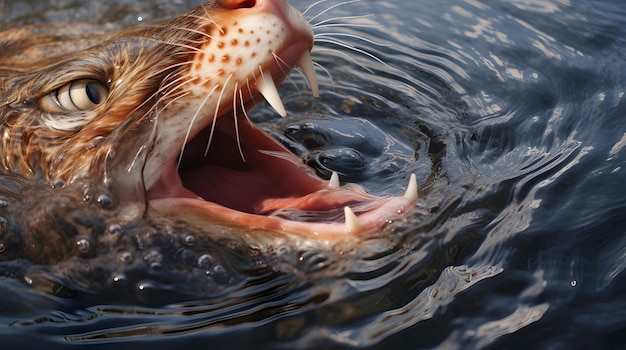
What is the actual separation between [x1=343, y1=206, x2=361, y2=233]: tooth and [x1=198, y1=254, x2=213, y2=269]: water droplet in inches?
16.8

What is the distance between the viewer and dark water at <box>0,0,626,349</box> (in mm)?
3119

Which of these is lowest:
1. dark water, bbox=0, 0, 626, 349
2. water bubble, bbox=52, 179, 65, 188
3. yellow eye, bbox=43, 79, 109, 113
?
dark water, bbox=0, 0, 626, 349

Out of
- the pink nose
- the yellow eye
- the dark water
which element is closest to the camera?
the dark water

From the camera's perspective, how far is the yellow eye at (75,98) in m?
3.64

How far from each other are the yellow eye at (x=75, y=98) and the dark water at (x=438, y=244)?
0.58 metres

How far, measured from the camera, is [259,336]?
309 cm

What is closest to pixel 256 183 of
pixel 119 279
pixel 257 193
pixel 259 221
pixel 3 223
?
pixel 257 193

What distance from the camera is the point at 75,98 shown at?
144 inches

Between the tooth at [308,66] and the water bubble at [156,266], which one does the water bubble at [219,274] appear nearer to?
the water bubble at [156,266]

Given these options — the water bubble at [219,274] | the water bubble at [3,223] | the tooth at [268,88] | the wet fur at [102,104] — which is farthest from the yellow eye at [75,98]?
the water bubble at [219,274]

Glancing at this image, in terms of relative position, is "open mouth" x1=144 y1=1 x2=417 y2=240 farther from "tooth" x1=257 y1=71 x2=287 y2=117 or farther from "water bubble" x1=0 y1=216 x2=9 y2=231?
"water bubble" x1=0 y1=216 x2=9 y2=231

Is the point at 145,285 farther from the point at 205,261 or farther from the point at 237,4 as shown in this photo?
the point at 237,4

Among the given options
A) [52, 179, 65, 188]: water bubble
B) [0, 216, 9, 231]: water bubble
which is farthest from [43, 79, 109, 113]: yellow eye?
[0, 216, 9, 231]: water bubble

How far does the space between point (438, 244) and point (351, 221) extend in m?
0.33
